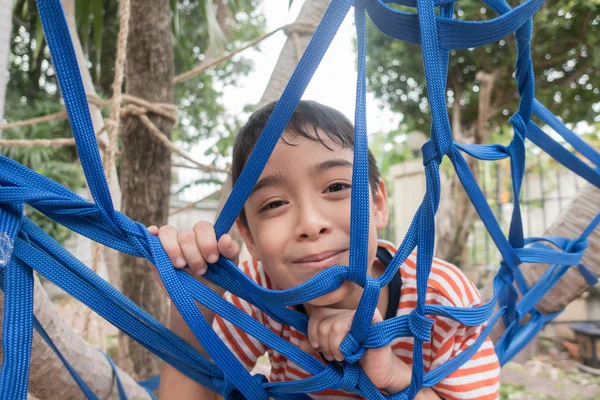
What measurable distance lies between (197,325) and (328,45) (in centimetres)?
30

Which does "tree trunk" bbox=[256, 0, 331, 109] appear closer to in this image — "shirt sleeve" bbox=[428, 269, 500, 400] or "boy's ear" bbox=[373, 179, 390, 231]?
"boy's ear" bbox=[373, 179, 390, 231]

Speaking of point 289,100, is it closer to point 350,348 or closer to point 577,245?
point 350,348

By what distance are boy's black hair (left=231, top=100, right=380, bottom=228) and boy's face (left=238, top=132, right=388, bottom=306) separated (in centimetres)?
1

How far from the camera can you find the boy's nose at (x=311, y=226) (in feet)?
1.89

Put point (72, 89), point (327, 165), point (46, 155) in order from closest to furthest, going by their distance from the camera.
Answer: point (72, 89) → point (327, 165) → point (46, 155)

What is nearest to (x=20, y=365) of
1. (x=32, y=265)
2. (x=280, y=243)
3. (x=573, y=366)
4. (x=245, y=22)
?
(x=32, y=265)

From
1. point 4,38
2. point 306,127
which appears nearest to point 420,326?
point 306,127

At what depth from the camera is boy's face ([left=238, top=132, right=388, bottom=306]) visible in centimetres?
59

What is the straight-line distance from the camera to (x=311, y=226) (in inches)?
22.6

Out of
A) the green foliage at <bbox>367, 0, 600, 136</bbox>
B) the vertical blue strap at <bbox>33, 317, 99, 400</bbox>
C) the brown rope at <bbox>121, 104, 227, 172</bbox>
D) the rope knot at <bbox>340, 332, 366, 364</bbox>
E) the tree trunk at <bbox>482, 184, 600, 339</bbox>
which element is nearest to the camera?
the rope knot at <bbox>340, 332, 366, 364</bbox>

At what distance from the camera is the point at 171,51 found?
130cm

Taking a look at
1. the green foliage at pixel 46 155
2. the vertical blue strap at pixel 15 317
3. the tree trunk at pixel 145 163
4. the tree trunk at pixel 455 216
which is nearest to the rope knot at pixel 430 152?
the vertical blue strap at pixel 15 317

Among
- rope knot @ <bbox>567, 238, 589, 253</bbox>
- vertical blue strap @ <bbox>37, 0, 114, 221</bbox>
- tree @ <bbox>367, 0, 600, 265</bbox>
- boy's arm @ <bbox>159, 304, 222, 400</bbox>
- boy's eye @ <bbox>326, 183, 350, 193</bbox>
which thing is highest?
tree @ <bbox>367, 0, 600, 265</bbox>

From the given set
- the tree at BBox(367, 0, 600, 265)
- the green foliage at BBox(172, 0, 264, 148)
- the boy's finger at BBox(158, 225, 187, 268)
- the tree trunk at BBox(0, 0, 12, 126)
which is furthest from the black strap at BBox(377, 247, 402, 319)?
the green foliage at BBox(172, 0, 264, 148)
